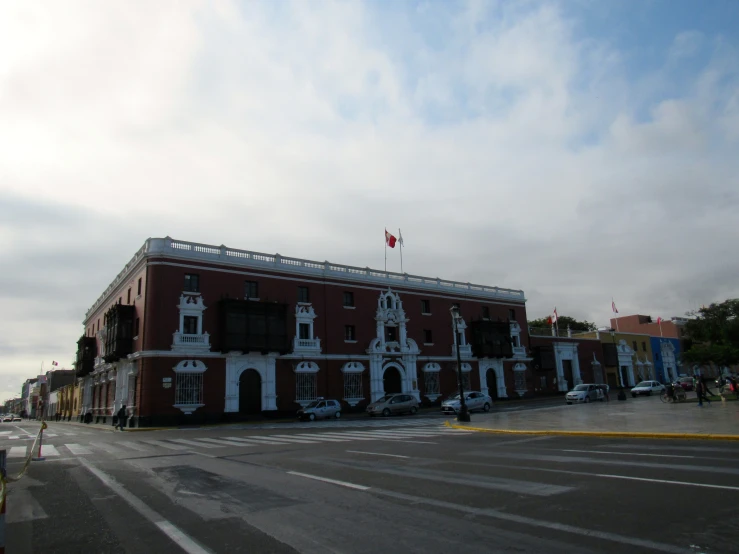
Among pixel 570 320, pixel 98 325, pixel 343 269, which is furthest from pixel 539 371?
pixel 98 325

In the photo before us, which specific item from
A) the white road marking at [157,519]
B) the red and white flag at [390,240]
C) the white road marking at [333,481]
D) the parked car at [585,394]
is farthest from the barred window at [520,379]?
the white road marking at [157,519]

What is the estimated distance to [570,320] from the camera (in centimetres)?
9600

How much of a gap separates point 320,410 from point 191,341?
10.3m

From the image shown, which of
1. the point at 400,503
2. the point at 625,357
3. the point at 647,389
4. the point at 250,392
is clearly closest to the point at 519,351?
the point at 647,389

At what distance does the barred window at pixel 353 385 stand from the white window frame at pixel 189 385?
1213 cm

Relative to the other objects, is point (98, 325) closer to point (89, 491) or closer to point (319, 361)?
point (319, 361)

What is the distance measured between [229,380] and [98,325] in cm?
2646

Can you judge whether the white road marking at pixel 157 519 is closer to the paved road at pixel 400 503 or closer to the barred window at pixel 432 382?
the paved road at pixel 400 503

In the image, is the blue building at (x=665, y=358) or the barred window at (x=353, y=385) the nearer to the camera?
the barred window at (x=353, y=385)

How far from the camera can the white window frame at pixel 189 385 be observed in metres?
34.1

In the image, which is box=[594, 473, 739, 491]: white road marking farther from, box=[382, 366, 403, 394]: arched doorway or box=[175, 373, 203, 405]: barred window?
box=[382, 366, 403, 394]: arched doorway

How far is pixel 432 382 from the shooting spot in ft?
158

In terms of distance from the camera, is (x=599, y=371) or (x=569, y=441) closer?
(x=569, y=441)

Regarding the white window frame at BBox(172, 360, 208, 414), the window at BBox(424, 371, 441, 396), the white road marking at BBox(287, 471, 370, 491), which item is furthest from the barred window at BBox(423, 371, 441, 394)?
the white road marking at BBox(287, 471, 370, 491)
